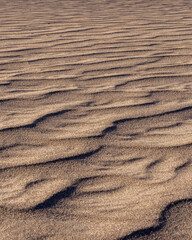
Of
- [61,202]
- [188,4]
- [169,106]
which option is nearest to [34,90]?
[169,106]

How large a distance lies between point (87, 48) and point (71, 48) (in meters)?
0.14

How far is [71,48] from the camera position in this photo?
372 cm

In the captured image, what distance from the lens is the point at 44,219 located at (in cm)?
141

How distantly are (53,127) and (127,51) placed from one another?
5.55ft

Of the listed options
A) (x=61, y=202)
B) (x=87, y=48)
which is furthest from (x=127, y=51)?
(x=61, y=202)

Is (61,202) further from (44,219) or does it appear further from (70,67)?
(70,67)

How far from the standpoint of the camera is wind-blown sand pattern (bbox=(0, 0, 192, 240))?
4.65 ft

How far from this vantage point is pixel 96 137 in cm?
200

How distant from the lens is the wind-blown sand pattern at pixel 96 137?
1.42 metres

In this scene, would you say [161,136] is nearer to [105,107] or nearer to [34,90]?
[105,107]

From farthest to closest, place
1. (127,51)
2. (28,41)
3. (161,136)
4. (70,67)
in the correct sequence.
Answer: (28,41) → (127,51) → (70,67) → (161,136)

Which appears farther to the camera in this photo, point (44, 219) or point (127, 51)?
point (127, 51)

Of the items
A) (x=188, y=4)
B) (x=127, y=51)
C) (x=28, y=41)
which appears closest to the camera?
(x=127, y=51)

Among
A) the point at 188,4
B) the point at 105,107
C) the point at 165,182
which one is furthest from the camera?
the point at 188,4
